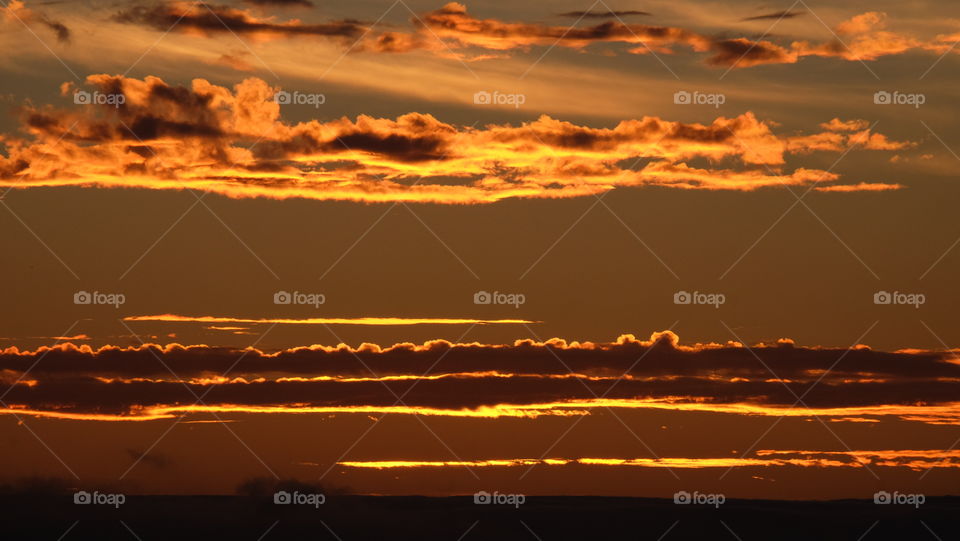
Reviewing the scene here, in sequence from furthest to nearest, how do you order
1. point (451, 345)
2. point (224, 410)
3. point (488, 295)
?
1. point (224, 410)
2. point (451, 345)
3. point (488, 295)

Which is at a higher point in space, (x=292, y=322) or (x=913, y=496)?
(x=292, y=322)

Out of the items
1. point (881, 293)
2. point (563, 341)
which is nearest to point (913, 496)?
point (881, 293)

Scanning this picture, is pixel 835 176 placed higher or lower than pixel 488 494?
higher

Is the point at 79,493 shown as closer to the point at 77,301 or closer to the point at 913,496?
the point at 77,301

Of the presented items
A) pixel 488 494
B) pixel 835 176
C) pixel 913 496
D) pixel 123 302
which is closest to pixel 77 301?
pixel 123 302

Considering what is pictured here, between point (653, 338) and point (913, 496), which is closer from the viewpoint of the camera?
point (653, 338)

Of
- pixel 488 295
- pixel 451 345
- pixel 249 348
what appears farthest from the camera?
pixel 451 345

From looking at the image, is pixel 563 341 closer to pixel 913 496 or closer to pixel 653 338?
pixel 653 338

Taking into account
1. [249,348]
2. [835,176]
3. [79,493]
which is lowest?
[79,493]

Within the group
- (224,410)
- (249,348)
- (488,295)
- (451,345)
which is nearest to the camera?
(488,295)
